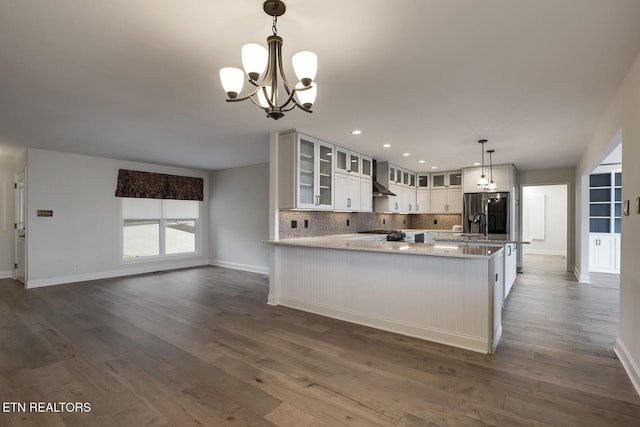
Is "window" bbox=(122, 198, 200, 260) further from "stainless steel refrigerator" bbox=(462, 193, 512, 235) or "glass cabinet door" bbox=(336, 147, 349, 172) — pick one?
"stainless steel refrigerator" bbox=(462, 193, 512, 235)

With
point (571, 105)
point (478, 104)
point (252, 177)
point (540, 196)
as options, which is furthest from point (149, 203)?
point (540, 196)

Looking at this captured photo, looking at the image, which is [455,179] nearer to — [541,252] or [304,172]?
[304,172]

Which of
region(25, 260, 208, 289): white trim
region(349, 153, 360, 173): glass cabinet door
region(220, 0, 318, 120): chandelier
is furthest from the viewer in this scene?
region(25, 260, 208, 289): white trim

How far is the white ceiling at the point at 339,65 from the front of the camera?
1802mm

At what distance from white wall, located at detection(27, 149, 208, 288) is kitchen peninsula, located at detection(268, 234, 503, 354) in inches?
162

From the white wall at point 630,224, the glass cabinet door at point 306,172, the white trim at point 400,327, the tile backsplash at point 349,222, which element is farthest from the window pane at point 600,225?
the glass cabinet door at point 306,172

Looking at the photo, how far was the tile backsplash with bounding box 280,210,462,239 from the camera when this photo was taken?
4.71 meters

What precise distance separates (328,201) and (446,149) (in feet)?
7.49

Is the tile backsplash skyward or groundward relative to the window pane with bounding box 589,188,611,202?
groundward

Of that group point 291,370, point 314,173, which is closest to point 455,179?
point 314,173

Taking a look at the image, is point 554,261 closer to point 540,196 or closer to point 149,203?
point 540,196

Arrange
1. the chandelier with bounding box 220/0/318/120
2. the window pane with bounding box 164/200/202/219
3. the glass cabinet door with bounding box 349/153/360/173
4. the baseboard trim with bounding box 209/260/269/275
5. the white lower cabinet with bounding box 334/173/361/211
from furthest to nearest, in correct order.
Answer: the window pane with bounding box 164/200/202/219 → the baseboard trim with bounding box 209/260/269/275 → the glass cabinet door with bounding box 349/153/360/173 → the white lower cabinet with bounding box 334/173/361/211 → the chandelier with bounding box 220/0/318/120

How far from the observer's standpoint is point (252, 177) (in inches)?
281

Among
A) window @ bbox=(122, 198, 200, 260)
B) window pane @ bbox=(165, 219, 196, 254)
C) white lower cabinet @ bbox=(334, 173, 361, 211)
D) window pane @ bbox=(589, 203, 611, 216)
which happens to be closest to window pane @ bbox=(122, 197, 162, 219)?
window @ bbox=(122, 198, 200, 260)
